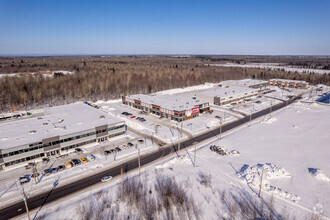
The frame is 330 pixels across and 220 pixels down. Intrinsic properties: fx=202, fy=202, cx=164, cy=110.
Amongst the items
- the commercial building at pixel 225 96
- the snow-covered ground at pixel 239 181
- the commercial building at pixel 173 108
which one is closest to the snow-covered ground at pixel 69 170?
the snow-covered ground at pixel 239 181

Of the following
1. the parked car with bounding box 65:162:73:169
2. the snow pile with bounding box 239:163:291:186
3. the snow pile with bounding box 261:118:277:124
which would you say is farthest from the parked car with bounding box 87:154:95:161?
the snow pile with bounding box 261:118:277:124

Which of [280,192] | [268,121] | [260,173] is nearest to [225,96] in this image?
[268,121]

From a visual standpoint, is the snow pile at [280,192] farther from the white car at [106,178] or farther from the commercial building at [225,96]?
the commercial building at [225,96]

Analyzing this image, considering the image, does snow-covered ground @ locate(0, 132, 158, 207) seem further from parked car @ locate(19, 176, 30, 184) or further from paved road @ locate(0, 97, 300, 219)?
paved road @ locate(0, 97, 300, 219)

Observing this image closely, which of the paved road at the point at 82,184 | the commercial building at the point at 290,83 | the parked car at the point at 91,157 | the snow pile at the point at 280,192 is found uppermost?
the commercial building at the point at 290,83

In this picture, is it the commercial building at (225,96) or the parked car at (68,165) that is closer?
the parked car at (68,165)

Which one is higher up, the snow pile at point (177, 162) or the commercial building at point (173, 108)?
the commercial building at point (173, 108)

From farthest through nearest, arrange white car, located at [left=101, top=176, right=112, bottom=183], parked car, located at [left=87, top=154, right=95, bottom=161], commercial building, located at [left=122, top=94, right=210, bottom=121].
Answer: commercial building, located at [left=122, top=94, right=210, bottom=121], parked car, located at [left=87, top=154, right=95, bottom=161], white car, located at [left=101, top=176, right=112, bottom=183]

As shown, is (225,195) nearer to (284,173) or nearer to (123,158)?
(284,173)
